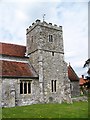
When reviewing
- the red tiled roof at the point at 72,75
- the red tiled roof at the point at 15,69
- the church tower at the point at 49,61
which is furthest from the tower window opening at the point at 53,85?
the red tiled roof at the point at 72,75

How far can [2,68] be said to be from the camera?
25375 millimetres

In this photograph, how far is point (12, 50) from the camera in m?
30.3

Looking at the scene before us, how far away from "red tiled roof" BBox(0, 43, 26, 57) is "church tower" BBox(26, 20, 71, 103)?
1.38 meters

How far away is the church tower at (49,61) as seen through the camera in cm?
2802

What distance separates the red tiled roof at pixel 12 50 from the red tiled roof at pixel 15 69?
1834mm

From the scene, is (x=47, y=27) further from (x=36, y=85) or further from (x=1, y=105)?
(x=1, y=105)

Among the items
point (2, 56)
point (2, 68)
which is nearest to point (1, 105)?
point (2, 68)

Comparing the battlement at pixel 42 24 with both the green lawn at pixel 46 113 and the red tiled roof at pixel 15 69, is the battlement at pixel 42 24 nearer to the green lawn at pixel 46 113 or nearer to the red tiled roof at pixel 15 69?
the red tiled roof at pixel 15 69

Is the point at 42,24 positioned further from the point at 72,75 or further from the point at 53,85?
the point at 72,75

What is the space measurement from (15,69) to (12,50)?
4.63m

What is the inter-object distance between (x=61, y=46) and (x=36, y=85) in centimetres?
767

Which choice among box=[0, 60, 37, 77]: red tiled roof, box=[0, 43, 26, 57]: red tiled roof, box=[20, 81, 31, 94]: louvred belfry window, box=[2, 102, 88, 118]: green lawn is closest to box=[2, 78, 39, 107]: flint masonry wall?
box=[20, 81, 31, 94]: louvred belfry window

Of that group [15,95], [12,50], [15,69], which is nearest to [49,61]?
[15,69]

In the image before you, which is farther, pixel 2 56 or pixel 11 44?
pixel 11 44
